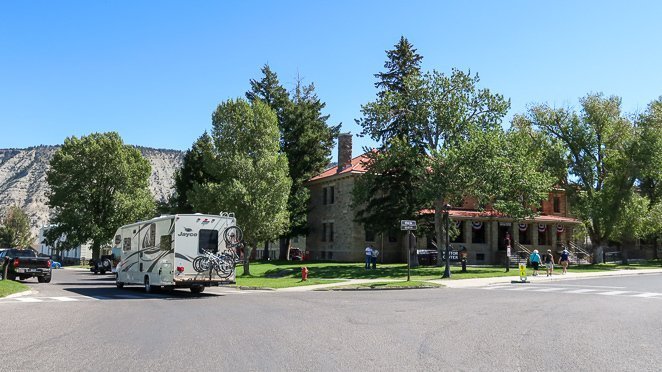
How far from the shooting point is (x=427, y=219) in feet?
136

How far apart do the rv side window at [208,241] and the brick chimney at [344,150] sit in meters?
29.3

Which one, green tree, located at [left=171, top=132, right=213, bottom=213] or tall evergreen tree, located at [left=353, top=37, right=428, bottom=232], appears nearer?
tall evergreen tree, located at [left=353, top=37, right=428, bottom=232]

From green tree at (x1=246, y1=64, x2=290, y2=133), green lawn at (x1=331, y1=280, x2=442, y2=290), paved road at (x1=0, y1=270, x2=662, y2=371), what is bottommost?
green lawn at (x1=331, y1=280, x2=442, y2=290)

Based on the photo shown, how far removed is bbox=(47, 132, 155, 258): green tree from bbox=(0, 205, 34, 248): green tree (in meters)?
37.9

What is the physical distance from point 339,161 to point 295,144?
17.3 feet

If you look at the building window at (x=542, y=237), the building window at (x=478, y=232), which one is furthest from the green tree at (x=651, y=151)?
the building window at (x=478, y=232)

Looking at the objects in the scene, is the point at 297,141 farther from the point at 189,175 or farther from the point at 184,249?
the point at 184,249

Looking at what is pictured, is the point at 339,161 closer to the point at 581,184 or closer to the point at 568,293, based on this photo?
the point at 581,184

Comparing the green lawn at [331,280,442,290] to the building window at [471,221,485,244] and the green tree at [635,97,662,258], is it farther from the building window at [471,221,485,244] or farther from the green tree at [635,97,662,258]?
the green tree at [635,97,662,258]

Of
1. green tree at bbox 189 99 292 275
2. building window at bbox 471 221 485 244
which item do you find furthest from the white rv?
building window at bbox 471 221 485 244

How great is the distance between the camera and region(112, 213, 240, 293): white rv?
67.0 ft

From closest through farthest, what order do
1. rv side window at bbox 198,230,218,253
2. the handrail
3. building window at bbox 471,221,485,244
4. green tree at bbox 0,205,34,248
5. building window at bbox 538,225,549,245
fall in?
1. rv side window at bbox 198,230,218,253
2. the handrail
3. building window at bbox 471,221,485,244
4. building window at bbox 538,225,549,245
5. green tree at bbox 0,205,34,248

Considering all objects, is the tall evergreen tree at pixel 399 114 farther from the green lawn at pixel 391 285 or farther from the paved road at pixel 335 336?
the paved road at pixel 335 336

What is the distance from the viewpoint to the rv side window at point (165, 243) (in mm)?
20609
